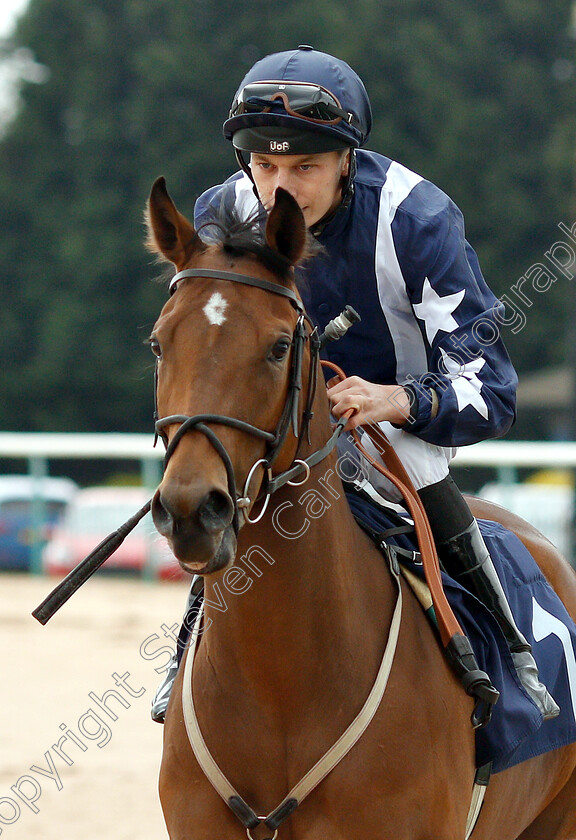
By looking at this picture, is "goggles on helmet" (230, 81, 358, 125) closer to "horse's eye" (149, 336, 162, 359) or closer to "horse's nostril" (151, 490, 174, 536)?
"horse's eye" (149, 336, 162, 359)

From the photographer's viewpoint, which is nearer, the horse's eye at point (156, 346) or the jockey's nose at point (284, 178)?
the horse's eye at point (156, 346)

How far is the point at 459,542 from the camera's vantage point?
10.7ft

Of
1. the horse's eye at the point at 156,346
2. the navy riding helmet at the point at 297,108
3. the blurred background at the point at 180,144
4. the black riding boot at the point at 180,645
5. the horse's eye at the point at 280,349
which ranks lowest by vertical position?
the blurred background at the point at 180,144

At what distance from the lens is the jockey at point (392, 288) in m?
3.03

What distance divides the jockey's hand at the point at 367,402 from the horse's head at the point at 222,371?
243 mm

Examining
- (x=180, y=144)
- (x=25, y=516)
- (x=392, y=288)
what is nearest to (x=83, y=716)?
(x=392, y=288)

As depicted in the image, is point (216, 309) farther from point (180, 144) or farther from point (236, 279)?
point (180, 144)

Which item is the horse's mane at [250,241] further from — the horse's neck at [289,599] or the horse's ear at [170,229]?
the horse's neck at [289,599]

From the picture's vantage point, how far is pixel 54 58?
85.9 feet

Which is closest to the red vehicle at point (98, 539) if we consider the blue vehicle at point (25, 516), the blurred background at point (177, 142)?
the blue vehicle at point (25, 516)

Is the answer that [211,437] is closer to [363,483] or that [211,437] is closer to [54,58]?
[363,483]

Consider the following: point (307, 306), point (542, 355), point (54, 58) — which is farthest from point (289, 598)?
point (54, 58)

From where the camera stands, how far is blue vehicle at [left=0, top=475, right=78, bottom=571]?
12062mm

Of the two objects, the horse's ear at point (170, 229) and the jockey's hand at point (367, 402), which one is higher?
the horse's ear at point (170, 229)
